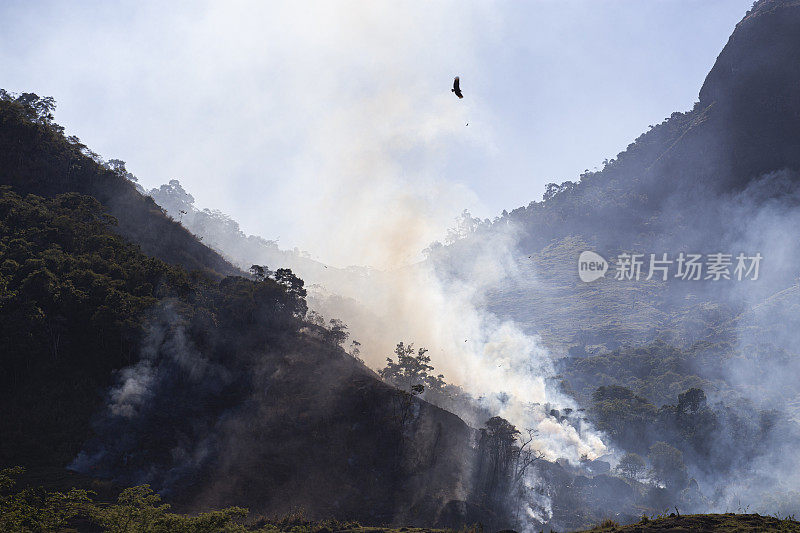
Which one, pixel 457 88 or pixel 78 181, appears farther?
pixel 78 181

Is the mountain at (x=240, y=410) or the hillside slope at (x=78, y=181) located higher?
the hillside slope at (x=78, y=181)

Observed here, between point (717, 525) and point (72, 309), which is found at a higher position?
point (72, 309)

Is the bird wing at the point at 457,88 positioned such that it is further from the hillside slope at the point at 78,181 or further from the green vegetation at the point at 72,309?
the hillside slope at the point at 78,181

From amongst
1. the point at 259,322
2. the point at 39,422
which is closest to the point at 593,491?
the point at 259,322

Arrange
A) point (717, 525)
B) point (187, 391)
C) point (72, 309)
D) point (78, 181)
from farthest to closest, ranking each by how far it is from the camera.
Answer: point (78, 181)
point (187, 391)
point (72, 309)
point (717, 525)

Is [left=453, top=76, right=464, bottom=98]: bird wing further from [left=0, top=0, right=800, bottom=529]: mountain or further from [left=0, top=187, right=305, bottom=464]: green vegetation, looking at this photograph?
[left=0, top=187, right=305, bottom=464]: green vegetation

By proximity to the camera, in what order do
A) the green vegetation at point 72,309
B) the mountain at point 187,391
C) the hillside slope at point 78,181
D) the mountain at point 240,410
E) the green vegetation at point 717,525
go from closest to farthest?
1. the green vegetation at point 717,525
2. the green vegetation at point 72,309
3. the mountain at point 187,391
4. the mountain at point 240,410
5. the hillside slope at point 78,181

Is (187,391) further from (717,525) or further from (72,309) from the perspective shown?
(717,525)

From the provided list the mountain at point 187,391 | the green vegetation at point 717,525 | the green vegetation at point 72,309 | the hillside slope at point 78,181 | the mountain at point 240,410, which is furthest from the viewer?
the hillside slope at point 78,181

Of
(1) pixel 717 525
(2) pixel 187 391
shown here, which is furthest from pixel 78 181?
(1) pixel 717 525

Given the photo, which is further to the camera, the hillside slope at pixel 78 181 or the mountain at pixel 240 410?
the hillside slope at pixel 78 181

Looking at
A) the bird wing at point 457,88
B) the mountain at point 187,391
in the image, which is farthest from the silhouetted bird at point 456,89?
the mountain at point 187,391

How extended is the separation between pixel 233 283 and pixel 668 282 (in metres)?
162

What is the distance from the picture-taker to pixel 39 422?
49.3 metres
